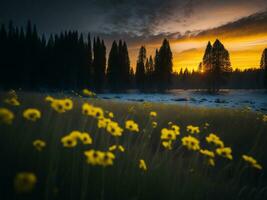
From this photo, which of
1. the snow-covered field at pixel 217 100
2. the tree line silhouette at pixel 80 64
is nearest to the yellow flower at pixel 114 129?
the snow-covered field at pixel 217 100

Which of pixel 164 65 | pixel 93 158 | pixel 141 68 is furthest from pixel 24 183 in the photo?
pixel 141 68

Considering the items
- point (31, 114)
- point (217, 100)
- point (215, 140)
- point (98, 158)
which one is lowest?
point (217, 100)

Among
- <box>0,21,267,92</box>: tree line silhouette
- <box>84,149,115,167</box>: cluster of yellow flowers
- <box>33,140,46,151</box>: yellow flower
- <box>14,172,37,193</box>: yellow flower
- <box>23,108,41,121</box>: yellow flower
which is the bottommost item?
<box>84,149,115,167</box>: cluster of yellow flowers

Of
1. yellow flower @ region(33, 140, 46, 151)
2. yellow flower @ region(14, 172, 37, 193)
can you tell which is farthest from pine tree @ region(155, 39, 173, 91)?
yellow flower @ region(14, 172, 37, 193)

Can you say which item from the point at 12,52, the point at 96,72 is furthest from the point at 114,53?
the point at 12,52

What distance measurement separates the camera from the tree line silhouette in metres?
40.8

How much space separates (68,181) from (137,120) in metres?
4.47

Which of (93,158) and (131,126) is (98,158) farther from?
(131,126)

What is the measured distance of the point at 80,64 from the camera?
49.0 m

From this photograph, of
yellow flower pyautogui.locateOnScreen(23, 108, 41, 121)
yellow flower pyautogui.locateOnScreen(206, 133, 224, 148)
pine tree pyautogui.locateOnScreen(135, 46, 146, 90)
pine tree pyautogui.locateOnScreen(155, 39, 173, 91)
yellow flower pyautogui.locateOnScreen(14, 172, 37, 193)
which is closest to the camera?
yellow flower pyautogui.locateOnScreen(14, 172, 37, 193)

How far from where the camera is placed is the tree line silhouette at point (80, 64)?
40781 millimetres

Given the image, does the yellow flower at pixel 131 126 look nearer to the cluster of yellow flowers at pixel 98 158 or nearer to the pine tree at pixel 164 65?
the cluster of yellow flowers at pixel 98 158

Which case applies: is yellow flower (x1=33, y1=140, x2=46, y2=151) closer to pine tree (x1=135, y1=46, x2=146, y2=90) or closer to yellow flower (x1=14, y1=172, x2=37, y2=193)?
yellow flower (x1=14, y1=172, x2=37, y2=193)

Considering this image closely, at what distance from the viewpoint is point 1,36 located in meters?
41.0
